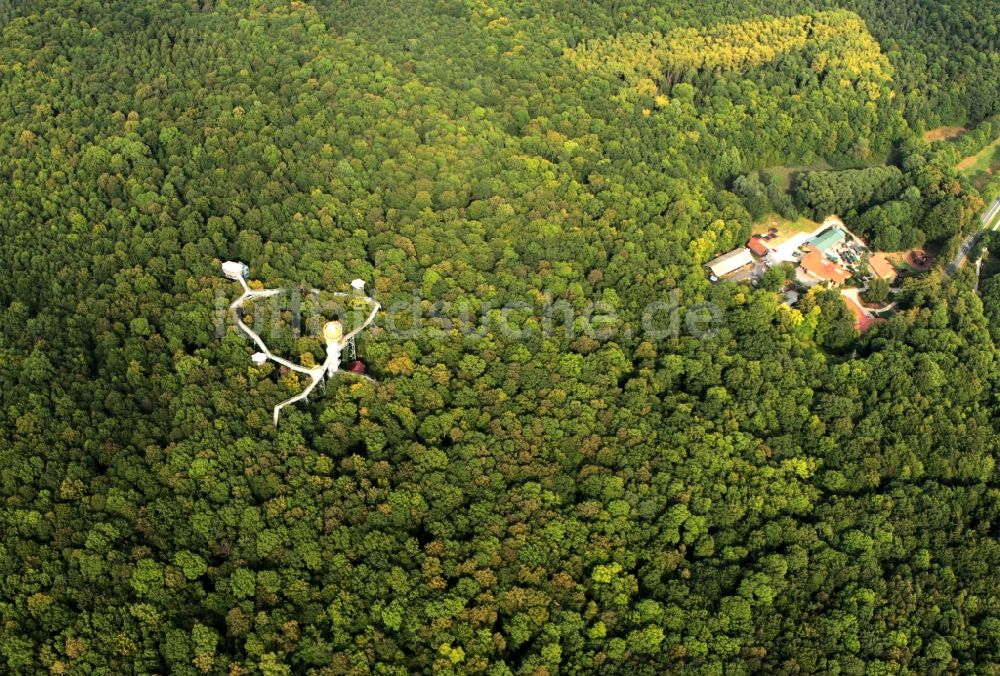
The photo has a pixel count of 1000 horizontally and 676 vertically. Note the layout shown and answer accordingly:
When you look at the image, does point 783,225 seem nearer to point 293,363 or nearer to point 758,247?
point 758,247

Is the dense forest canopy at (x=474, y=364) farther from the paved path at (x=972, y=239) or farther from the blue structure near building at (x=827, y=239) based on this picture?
the blue structure near building at (x=827, y=239)

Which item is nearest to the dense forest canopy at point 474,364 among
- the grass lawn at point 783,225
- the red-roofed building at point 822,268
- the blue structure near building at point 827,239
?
the grass lawn at point 783,225

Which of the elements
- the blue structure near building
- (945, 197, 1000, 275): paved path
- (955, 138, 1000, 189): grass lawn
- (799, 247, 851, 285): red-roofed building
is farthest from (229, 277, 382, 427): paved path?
(955, 138, 1000, 189): grass lawn

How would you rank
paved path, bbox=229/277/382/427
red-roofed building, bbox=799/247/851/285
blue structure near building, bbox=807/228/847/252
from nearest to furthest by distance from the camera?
paved path, bbox=229/277/382/427 < red-roofed building, bbox=799/247/851/285 < blue structure near building, bbox=807/228/847/252

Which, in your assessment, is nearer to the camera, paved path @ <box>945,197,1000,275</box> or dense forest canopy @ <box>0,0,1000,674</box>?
dense forest canopy @ <box>0,0,1000,674</box>

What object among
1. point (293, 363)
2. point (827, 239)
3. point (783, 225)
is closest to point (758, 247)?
point (783, 225)

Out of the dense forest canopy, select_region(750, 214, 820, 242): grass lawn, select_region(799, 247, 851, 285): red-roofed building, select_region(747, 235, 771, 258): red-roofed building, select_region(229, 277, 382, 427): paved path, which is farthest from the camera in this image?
select_region(750, 214, 820, 242): grass lawn

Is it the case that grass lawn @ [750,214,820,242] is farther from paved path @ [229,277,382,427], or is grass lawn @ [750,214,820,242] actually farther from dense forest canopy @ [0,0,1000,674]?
paved path @ [229,277,382,427]
